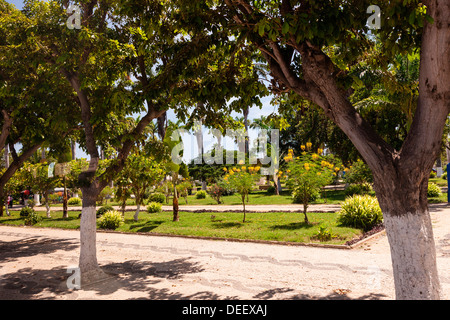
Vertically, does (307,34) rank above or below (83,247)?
above

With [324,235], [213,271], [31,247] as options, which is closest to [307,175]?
[324,235]

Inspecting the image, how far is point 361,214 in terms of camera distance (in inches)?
469

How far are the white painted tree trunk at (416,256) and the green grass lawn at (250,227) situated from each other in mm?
5837

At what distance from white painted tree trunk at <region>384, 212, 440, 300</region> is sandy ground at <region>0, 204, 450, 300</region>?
168 centimetres

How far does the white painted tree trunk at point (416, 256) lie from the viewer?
4027 mm

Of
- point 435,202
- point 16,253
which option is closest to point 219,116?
point 16,253

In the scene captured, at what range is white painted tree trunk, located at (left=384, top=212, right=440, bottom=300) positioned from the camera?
4.03 m

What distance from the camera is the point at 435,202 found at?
59.2 feet

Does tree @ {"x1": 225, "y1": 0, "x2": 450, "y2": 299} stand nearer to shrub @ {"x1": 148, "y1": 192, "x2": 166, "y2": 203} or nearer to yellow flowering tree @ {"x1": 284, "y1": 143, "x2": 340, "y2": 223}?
yellow flowering tree @ {"x1": 284, "y1": 143, "x2": 340, "y2": 223}

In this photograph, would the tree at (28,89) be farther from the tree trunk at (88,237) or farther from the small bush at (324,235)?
the small bush at (324,235)

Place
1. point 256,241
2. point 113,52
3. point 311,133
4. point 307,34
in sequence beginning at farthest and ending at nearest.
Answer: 1. point 311,133
2. point 256,241
3. point 113,52
4. point 307,34

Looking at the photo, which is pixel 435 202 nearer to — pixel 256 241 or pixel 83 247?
pixel 256 241

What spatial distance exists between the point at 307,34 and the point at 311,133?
27.2 meters
